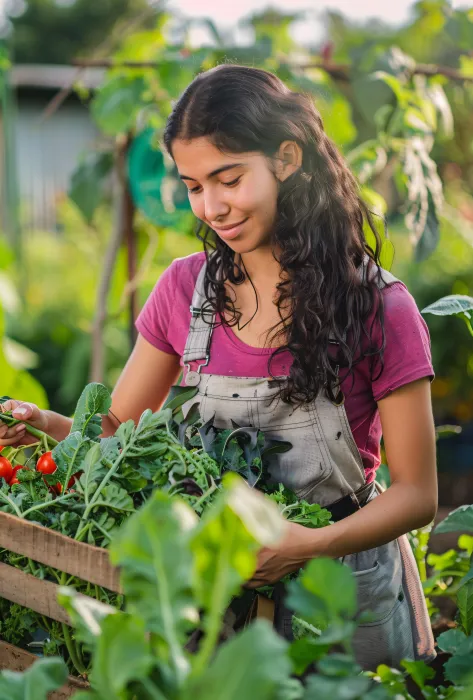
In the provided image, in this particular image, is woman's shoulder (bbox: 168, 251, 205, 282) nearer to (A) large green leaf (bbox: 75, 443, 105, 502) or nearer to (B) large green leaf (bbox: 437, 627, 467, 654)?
(A) large green leaf (bbox: 75, 443, 105, 502)

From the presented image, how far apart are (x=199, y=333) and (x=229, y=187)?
332 mm

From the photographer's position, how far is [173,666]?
2.61 feet

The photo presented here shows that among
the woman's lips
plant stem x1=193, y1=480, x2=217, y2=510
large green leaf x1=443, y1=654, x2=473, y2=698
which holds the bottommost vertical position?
large green leaf x1=443, y1=654, x2=473, y2=698

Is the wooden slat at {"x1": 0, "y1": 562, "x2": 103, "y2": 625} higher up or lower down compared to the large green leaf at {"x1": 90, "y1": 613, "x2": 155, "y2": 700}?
lower down

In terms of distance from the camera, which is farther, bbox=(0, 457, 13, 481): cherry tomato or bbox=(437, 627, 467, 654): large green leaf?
bbox=(0, 457, 13, 481): cherry tomato

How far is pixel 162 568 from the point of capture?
0.77 metres

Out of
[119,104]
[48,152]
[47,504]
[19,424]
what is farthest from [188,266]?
[48,152]

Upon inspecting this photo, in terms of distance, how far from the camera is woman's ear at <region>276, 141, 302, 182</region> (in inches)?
60.1

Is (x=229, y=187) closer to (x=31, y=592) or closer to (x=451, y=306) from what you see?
(x=451, y=306)

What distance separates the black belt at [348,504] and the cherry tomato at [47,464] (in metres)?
0.49

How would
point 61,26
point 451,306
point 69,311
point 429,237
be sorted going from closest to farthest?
point 451,306 → point 429,237 → point 69,311 → point 61,26

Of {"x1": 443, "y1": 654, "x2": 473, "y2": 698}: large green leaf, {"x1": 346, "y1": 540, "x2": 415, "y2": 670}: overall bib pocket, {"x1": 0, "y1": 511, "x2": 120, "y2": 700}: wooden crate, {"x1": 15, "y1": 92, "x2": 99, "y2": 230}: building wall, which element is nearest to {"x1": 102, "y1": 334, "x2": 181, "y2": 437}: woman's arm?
{"x1": 346, "y1": 540, "x2": 415, "y2": 670}: overall bib pocket

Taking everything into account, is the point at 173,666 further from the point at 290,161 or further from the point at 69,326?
the point at 69,326

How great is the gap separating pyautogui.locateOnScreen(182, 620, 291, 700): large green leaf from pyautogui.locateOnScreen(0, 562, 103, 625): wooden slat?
1.43 feet
